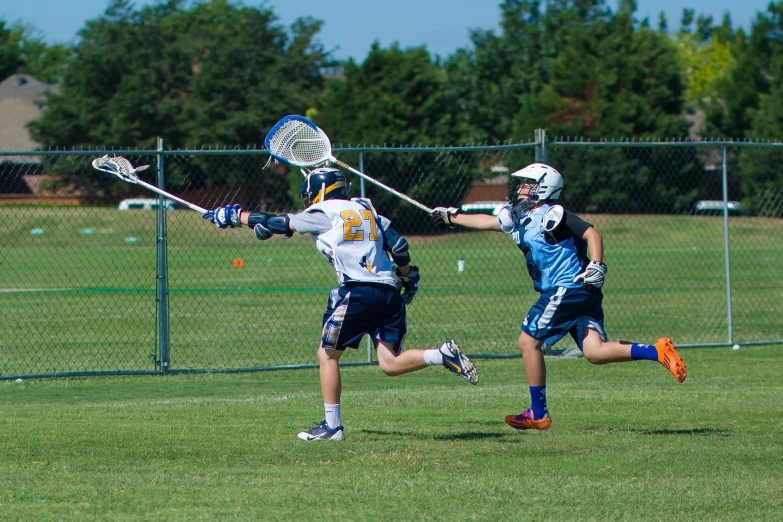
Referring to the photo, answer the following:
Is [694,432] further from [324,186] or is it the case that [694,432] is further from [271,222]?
[271,222]

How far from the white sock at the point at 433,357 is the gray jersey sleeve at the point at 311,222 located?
1.02 meters

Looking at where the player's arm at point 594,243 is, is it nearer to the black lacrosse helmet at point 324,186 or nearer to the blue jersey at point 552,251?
the blue jersey at point 552,251

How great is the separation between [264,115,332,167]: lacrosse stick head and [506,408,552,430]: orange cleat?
2.56 metres

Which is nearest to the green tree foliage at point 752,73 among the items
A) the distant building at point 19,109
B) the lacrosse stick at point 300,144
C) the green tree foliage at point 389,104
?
the green tree foliage at point 389,104

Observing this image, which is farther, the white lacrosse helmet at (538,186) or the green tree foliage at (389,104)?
the green tree foliage at (389,104)

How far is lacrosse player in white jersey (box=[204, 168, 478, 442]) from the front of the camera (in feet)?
23.3

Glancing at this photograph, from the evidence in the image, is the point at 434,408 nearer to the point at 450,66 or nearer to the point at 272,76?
the point at 272,76

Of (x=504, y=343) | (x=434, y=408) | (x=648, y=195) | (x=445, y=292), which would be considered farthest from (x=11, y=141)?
(x=434, y=408)

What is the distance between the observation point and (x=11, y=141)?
5566cm

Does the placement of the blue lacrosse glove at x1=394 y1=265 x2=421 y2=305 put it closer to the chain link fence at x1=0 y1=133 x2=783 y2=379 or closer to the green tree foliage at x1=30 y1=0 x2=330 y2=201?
the chain link fence at x1=0 y1=133 x2=783 y2=379

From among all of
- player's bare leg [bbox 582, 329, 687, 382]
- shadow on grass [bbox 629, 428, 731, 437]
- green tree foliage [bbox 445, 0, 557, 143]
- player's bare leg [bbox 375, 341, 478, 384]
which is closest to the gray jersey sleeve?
player's bare leg [bbox 375, 341, 478, 384]

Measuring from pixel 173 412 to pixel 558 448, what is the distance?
10.3 feet

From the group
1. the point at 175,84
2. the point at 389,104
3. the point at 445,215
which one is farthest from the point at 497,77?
the point at 445,215

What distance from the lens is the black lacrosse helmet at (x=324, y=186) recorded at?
724cm
